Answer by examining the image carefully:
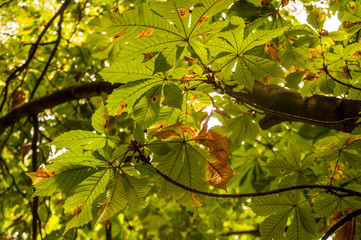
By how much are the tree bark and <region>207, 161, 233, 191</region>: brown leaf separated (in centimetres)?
21

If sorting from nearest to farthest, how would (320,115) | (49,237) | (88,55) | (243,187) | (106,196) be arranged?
(106,196) → (49,237) → (320,115) → (243,187) → (88,55)

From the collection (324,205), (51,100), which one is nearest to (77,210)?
(324,205)

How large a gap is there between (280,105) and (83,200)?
1.05 metres

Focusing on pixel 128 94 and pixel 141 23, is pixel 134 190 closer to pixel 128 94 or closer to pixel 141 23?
pixel 128 94

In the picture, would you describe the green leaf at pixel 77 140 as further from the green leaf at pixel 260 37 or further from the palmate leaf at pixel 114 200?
the green leaf at pixel 260 37

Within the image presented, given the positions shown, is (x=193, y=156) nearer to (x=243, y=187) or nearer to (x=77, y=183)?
(x=77, y=183)

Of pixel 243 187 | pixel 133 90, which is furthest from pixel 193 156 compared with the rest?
pixel 243 187

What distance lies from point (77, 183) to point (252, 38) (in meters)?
0.64

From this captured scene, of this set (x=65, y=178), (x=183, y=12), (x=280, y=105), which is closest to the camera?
(x=183, y=12)

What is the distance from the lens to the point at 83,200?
2.63ft

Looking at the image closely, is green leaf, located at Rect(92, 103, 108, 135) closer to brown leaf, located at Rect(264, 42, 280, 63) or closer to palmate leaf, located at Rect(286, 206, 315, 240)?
palmate leaf, located at Rect(286, 206, 315, 240)

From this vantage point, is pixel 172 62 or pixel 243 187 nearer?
pixel 172 62

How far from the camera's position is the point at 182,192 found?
86 cm

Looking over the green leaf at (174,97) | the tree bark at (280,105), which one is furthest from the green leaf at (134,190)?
the tree bark at (280,105)
